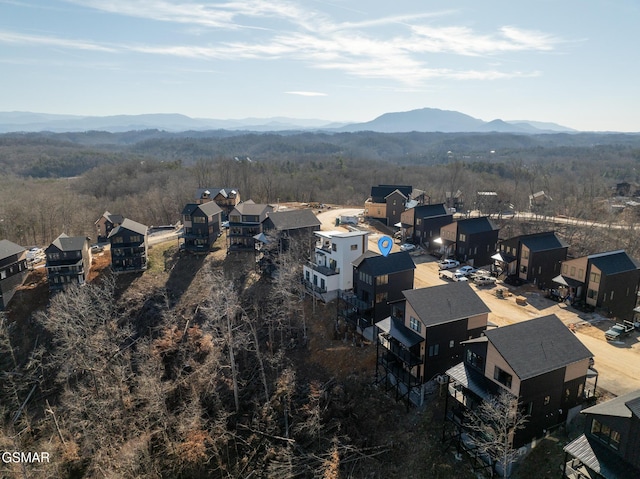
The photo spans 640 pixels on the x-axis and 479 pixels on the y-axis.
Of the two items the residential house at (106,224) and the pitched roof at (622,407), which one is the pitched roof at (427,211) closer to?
the pitched roof at (622,407)

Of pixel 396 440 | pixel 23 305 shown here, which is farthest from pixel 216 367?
pixel 23 305

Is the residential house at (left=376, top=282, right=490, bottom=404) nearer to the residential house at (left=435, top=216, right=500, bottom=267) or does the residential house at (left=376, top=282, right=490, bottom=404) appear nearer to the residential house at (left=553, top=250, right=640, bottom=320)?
the residential house at (left=553, top=250, right=640, bottom=320)

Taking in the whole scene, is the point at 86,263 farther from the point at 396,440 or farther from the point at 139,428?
the point at 396,440

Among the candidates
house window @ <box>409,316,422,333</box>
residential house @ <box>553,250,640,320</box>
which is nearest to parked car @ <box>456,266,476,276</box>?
residential house @ <box>553,250,640,320</box>

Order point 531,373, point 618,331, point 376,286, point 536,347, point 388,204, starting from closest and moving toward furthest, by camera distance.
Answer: point 531,373
point 536,347
point 618,331
point 376,286
point 388,204

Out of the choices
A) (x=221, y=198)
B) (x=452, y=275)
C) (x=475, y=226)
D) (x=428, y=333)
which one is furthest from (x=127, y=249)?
(x=475, y=226)

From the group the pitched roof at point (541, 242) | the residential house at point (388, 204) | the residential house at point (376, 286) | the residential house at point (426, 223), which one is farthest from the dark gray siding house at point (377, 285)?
the residential house at point (388, 204)

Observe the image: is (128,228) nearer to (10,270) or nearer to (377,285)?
(10,270)
